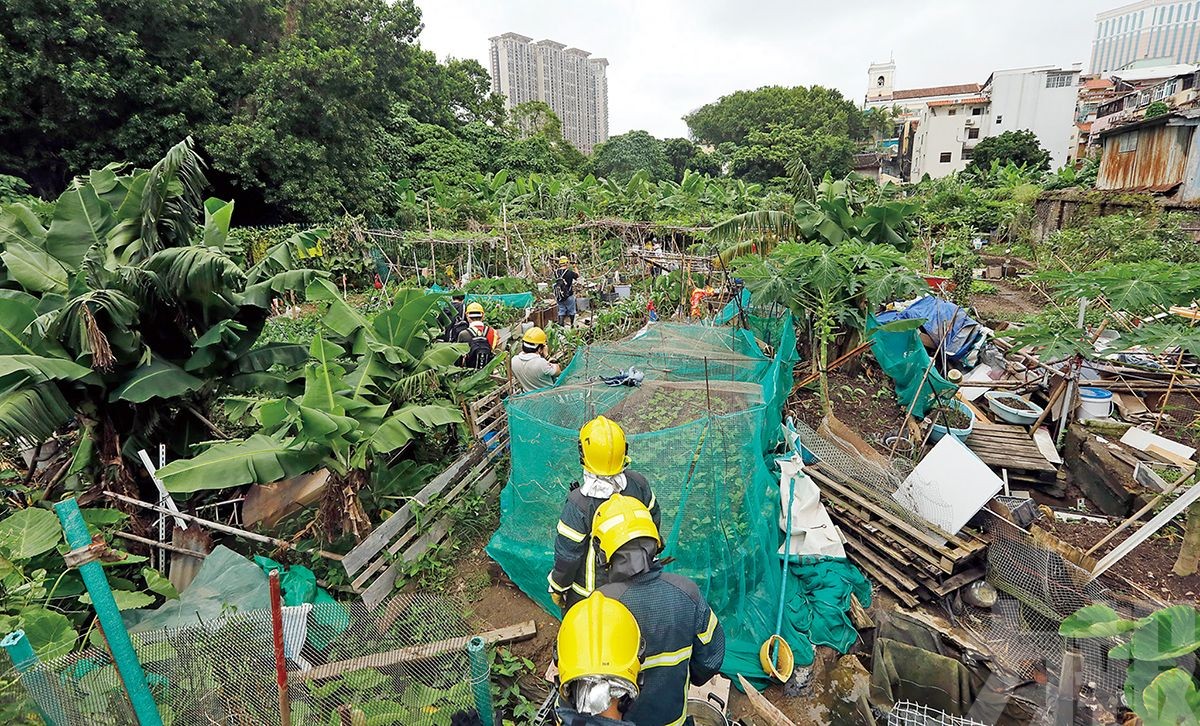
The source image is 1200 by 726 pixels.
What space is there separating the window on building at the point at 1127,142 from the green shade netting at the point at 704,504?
2025 centimetres

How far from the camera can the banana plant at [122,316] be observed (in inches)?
164

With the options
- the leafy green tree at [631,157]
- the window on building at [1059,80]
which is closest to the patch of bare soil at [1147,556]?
the leafy green tree at [631,157]

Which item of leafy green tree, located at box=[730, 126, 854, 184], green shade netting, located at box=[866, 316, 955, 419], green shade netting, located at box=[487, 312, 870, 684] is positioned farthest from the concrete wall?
green shade netting, located at box=[487, 312, 870, 684]

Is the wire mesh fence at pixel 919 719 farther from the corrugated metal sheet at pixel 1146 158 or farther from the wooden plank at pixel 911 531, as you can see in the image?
the corrugated metal sheet at pixel 1146 158

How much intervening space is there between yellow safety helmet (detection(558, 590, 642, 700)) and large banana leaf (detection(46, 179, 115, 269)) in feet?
19.2

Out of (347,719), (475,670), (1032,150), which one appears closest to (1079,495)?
(475,670)

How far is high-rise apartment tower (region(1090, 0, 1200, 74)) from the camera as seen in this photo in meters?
125

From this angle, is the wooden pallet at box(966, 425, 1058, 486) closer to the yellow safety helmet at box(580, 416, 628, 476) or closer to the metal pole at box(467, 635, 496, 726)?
the yellow safety helmet at box(580, 416, 628, 476)

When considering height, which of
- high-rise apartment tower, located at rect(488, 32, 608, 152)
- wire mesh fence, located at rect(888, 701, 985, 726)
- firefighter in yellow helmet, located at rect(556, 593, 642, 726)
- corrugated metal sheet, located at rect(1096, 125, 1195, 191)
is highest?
high-rise apartment tower, located at rect(488, 32, 608, 152)

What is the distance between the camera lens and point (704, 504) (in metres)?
4.02

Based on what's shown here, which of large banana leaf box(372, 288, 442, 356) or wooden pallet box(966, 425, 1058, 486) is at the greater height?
large banana leaf box(372, 288, 442, 356)

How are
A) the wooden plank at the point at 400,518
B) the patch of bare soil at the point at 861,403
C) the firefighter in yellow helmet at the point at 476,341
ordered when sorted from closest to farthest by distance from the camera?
the wooden plank at the point at 400,518, the firefighter in yellow helmet at the point at 476,341, the patch of bare soil at the point at 861,403

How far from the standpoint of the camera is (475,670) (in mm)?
2711

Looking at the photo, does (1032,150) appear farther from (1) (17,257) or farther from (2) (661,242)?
(1) (17,257)
